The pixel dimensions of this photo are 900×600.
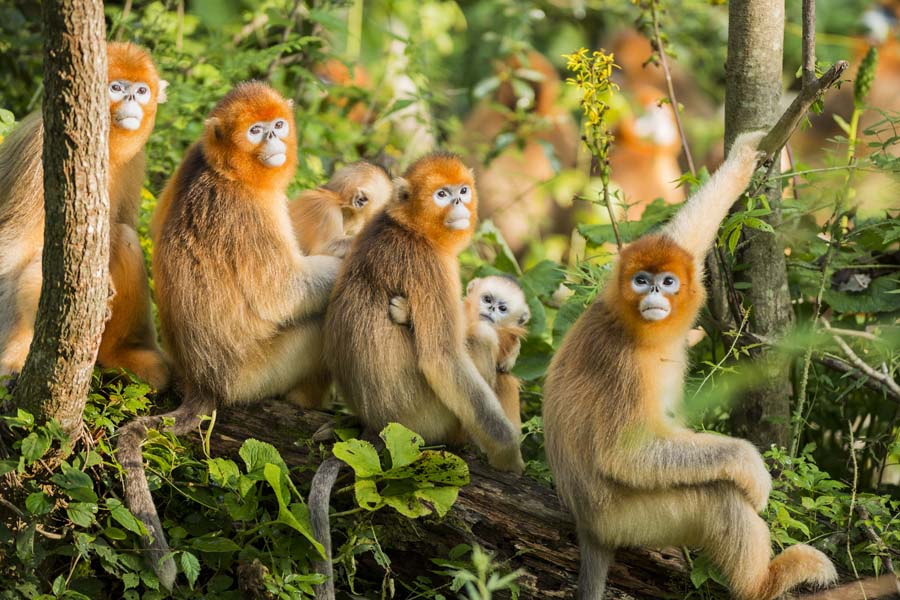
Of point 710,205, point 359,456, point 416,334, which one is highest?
point 710,205

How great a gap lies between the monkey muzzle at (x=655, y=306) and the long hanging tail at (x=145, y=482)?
1.95m

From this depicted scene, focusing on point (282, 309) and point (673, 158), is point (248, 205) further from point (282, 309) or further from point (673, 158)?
point (673, 158)

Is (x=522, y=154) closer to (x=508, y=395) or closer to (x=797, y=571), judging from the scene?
(x=508, y=395)

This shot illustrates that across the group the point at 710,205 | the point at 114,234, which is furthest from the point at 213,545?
the point at 710,205

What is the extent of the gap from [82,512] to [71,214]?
43.7 inches

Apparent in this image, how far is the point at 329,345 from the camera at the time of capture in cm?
456

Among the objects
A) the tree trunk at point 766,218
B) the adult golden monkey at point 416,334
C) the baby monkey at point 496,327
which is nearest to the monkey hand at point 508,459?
the adult golden monkey at point 416,334

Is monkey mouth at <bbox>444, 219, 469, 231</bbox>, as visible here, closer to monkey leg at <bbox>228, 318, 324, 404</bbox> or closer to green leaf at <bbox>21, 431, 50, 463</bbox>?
monkey leg at <bbox>228, 318, 324, 404</bbox>

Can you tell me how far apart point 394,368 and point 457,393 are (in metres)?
0.29

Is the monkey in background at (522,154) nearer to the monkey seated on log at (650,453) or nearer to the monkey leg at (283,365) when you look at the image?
the monkey leg at (283,365)

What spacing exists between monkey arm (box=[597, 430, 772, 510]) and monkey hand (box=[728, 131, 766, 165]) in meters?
1.26

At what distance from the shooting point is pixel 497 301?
5.15m

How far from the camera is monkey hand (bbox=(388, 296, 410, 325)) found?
4.45 m

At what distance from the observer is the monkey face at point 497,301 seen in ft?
16.9
